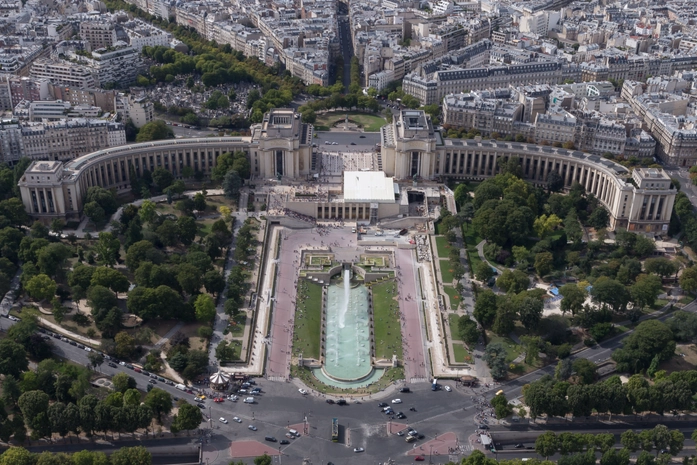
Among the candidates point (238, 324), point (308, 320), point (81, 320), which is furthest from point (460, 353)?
point (81, 320)

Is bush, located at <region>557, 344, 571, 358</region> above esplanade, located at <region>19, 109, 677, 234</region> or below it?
below

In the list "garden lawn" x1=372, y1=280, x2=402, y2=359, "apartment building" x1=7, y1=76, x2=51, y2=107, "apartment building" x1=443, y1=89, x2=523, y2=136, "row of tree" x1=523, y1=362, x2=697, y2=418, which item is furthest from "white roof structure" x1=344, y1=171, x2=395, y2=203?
"apartment building" x1=7, y1=76, x2=51, y2=107

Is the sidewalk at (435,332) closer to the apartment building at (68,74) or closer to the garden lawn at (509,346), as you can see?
the garden lawn at (509,346)

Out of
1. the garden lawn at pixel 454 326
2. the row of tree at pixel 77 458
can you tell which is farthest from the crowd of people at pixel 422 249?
the row of tree at pixel 77 458

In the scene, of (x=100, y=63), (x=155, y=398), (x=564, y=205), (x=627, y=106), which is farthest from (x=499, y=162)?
(x=100, y=63)

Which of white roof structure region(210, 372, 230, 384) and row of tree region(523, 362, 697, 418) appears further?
white roof structure region(210, 372, 230, 384)

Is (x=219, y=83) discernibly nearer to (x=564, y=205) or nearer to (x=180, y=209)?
(x=180, y=209)

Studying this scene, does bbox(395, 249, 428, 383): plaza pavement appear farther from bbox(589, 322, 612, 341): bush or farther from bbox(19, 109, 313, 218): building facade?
bbox(19, 109, 313, 218): building facade
